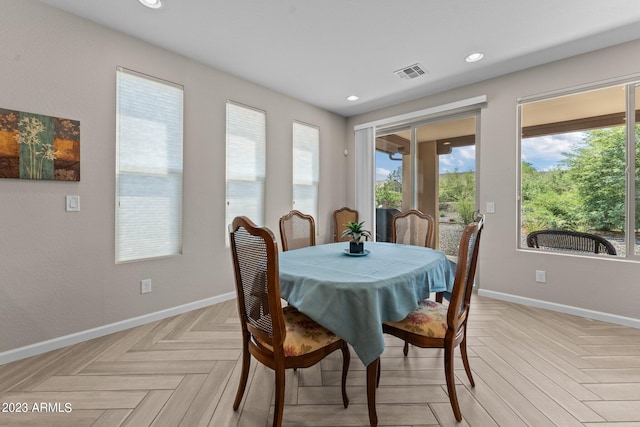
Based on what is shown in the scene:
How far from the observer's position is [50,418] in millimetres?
1493

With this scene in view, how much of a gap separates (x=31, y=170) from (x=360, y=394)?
280cm

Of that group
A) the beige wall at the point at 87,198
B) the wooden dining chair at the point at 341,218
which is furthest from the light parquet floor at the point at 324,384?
the wooden dining chair at the point at 341,218

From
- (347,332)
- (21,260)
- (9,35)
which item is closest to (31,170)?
(21,260)

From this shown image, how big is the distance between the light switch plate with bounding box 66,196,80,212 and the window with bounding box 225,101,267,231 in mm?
1345

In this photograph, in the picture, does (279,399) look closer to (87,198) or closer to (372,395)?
(372,395)

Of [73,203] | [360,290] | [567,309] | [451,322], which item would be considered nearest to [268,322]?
[360,290]

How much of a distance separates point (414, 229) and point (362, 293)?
1.72 meters

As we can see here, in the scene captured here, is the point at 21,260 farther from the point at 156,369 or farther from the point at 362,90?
the point at 362,90

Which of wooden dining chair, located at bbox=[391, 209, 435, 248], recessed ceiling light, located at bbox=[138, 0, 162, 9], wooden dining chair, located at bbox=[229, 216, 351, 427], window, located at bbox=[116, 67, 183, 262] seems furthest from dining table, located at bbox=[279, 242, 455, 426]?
recessed ceiling light, located at bbox=[138, 0, 162, 9]

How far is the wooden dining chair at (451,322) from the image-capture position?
1457mm

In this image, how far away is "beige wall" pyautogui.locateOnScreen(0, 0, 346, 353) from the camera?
2037mm

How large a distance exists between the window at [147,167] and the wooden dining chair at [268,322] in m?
1.69

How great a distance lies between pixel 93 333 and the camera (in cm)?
237

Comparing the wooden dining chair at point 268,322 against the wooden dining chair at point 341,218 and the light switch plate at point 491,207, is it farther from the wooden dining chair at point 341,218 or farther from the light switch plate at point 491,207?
the wooden dining chair at point 341,218
